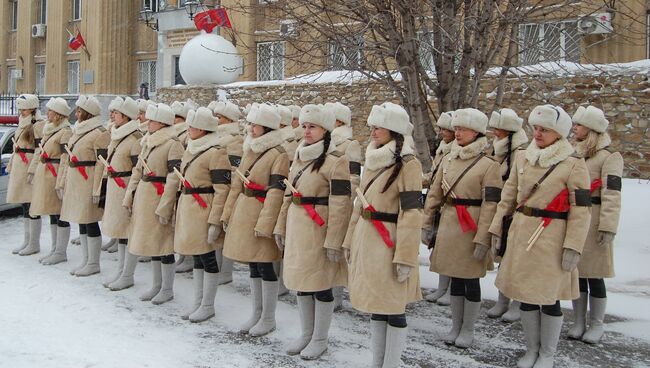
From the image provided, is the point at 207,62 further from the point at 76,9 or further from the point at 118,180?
the point at 76,9

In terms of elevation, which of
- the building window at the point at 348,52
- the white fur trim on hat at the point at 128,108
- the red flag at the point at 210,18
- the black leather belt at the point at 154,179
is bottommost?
the black leather belt at the point at 154,179

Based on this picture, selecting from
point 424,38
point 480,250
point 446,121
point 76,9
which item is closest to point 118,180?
point 446,121

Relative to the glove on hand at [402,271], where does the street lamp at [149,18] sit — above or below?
above

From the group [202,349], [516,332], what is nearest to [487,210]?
[516,332]

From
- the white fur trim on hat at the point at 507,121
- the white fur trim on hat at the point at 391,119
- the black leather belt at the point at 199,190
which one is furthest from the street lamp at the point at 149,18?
the white fur trim on hat at the point at 391,119

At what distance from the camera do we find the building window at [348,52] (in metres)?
7.61

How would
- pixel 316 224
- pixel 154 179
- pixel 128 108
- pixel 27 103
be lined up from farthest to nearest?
1. pixel 27 103
2. pixel 128 108
3. pixel 154 179
4. pixel 316 224

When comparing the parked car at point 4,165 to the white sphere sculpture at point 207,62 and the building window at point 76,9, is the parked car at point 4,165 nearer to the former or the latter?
the white sphere sculpture at point 207,62

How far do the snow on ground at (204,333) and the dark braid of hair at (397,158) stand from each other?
1.59 m

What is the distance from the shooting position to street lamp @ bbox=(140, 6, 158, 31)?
22.0 metres

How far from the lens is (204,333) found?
18.6 ft

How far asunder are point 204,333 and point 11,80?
30294mm

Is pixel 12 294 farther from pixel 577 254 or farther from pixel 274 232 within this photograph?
pixel 577 254

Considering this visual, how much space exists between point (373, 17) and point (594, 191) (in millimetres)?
3248
